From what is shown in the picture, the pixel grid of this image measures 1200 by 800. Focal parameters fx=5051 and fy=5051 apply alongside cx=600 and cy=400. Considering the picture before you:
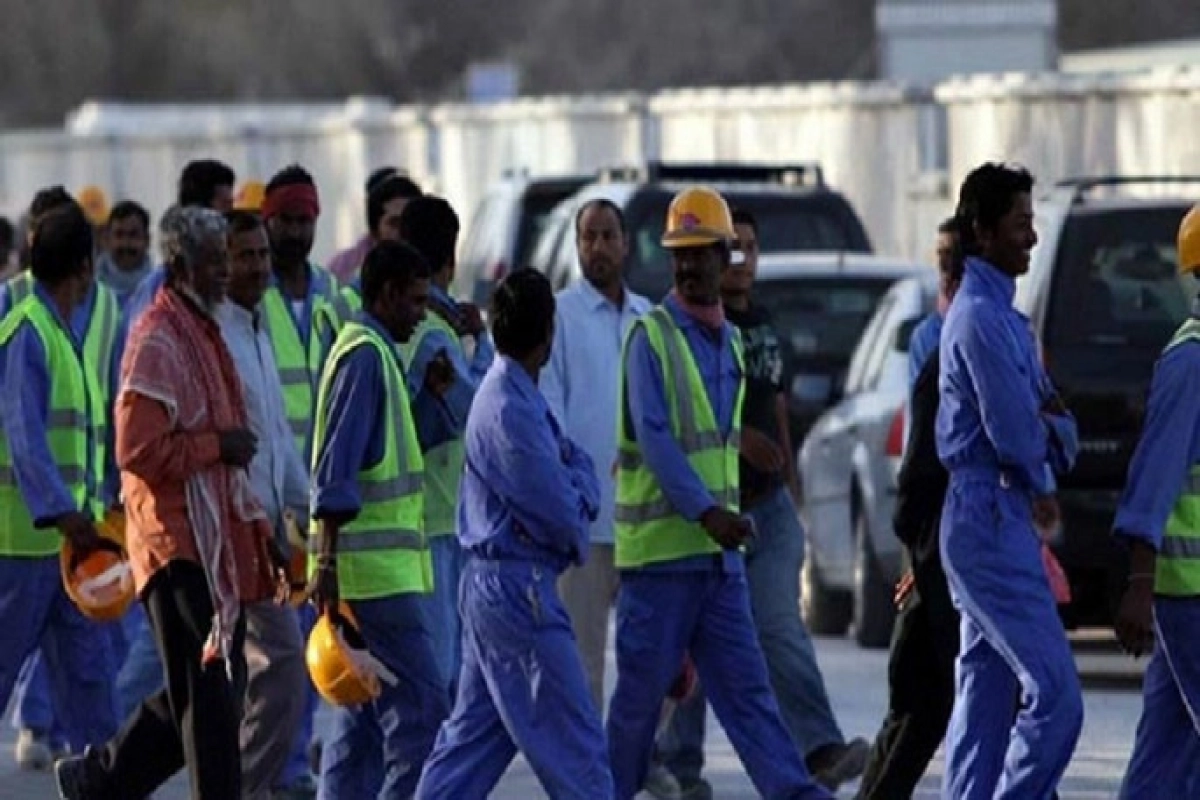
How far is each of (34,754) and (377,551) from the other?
363 cm

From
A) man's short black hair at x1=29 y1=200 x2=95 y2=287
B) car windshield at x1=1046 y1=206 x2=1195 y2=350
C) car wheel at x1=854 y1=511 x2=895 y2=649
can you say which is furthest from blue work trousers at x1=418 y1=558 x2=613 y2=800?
car wheel at x1=854 y1=511 x2=895 y2=649

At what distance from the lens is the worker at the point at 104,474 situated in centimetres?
1609

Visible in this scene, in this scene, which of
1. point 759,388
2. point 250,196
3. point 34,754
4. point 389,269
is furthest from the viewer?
point 250,196

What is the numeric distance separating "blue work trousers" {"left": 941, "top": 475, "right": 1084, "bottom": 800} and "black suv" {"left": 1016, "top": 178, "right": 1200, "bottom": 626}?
5.57 metres

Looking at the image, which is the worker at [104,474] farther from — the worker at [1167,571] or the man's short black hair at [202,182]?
the worker at [1167,571]

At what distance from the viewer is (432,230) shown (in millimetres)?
14898

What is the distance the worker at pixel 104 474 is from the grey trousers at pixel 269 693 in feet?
5.82


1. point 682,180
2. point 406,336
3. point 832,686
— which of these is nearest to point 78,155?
point 682,180

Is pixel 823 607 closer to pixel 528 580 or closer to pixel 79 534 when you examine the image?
pixel 79 534

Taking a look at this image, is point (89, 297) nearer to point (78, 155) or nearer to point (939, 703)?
point (939, 703)

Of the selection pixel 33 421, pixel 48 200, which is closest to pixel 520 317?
pixel 33 421

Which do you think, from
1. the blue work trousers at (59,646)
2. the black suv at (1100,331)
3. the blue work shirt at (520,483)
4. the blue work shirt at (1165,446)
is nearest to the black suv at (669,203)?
the black suv at (1100,331)

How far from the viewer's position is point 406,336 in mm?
14023

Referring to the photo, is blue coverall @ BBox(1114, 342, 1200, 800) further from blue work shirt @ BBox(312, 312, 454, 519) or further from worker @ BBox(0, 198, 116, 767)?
worker @ BBox(0, 198, 116, 767)
